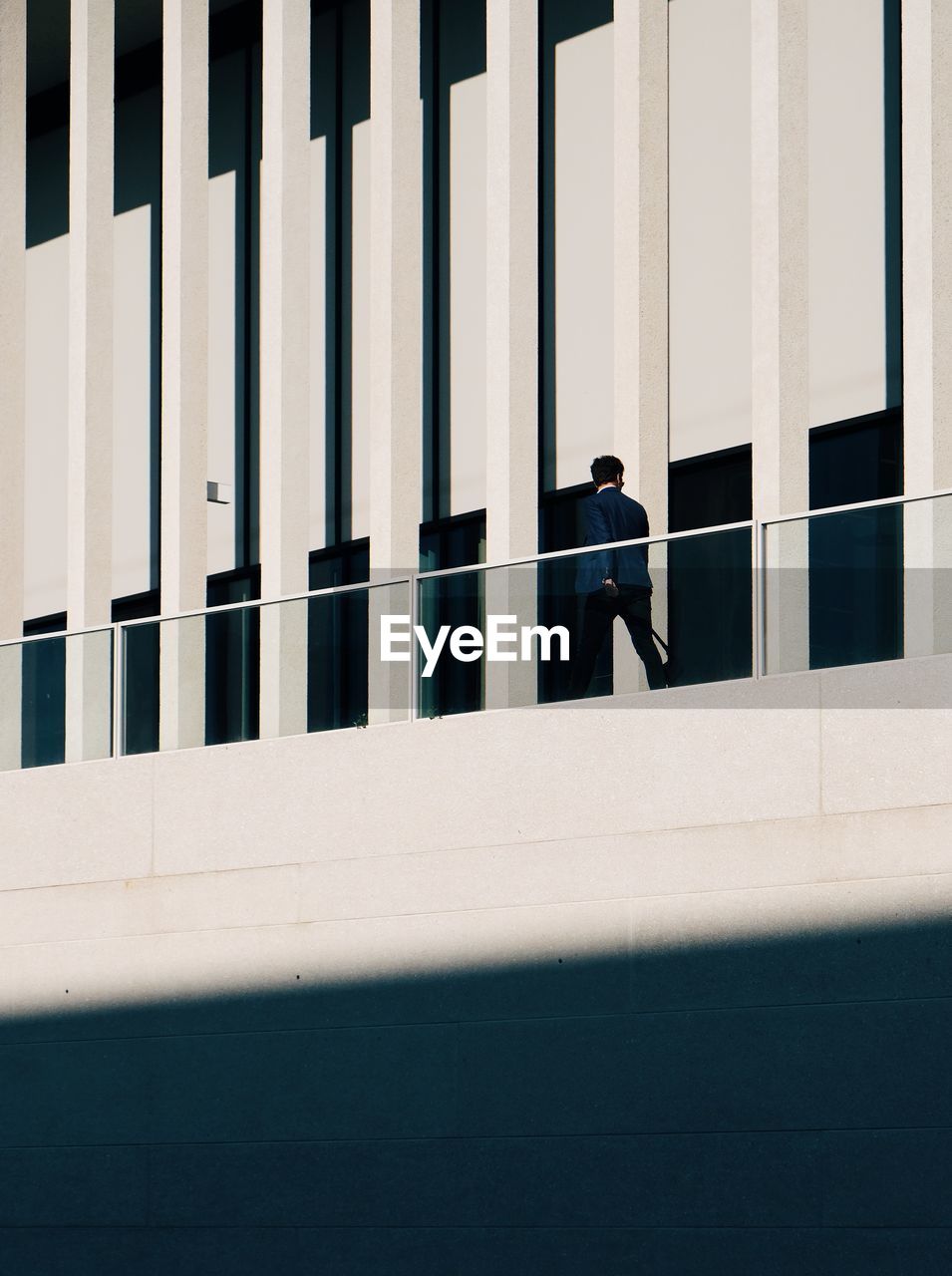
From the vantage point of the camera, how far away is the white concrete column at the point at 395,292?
18.9m

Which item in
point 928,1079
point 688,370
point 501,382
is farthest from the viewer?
point 688,370

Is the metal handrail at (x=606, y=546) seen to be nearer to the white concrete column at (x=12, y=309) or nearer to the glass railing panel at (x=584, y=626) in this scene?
the glass railing panel at (x=584, y=626)

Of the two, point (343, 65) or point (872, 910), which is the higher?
point (343, 65)

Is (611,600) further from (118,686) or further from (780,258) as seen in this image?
(118,686)

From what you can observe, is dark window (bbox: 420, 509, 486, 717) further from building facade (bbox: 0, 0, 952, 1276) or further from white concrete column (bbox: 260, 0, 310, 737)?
white concrete column (bbox: 260, 0, 310, 737)

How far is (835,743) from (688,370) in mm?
7753

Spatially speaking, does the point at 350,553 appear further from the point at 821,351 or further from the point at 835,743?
the point at 835,743

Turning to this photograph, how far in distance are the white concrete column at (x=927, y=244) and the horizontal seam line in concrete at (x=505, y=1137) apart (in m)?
5.01

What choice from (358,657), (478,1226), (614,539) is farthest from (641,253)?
(478,1226)

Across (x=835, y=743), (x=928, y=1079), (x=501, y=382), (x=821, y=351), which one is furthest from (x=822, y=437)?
(x=928, y=1079)

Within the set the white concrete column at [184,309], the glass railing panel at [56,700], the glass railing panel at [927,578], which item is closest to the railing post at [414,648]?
the glass railing panel at [56,700]

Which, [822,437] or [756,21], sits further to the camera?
[822,437]

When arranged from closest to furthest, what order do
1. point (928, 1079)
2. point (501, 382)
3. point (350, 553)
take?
point (928, 1079) < point (501, 382) < point (350, 553)

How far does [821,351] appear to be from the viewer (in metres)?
18.7
